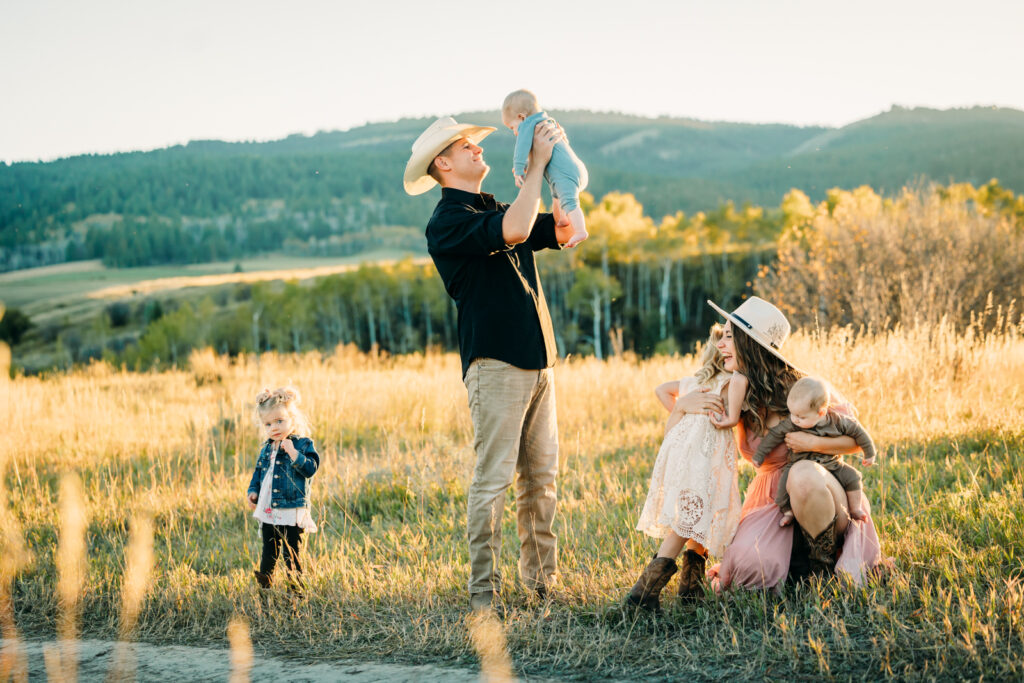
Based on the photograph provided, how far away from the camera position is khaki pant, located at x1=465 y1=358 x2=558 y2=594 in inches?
149

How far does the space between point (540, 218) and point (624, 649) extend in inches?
85.3

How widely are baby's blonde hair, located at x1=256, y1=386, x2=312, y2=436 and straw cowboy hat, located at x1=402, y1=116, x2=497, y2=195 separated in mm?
1390

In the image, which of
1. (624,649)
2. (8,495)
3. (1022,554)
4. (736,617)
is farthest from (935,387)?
(8,495)

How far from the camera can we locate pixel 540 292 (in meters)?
4.02

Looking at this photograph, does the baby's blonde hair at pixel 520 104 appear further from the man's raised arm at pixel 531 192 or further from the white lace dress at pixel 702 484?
the white lace dress at pixel 702 484

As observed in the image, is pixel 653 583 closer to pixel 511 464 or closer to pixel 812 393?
pixel 511 464

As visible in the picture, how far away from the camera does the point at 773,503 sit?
3742 millimetres

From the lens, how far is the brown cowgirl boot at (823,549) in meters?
3.60

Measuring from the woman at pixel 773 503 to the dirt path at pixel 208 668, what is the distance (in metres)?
1.18

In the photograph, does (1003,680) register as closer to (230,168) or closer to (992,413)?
(992,413)

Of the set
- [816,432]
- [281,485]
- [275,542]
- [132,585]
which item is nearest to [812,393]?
[816,432]

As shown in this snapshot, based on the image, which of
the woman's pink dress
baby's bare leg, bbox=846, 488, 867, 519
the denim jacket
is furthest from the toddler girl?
baby's bare leg, bbox=846, 488, 867, 519

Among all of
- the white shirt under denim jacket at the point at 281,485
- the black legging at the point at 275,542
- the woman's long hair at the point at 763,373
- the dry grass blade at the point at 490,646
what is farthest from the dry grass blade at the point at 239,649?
the woman's long hair at the point at 763,373

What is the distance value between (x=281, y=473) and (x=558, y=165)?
2.34m
